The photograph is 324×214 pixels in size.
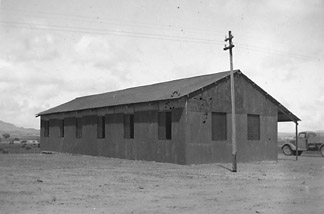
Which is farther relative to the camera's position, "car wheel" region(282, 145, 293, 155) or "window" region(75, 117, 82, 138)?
"car wheel" region(282, 145, 293, 155)

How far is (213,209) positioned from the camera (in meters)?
10.0

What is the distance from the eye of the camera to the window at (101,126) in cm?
3078

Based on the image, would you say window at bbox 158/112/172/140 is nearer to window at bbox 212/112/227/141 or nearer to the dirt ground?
window at bbox 212/112/227/141

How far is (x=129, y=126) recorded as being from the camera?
1089 inches

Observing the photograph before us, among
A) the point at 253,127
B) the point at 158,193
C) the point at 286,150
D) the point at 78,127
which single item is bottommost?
the point at 158,193

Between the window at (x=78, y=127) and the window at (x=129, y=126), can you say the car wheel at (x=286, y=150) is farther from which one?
the window at (x=78, y=127)

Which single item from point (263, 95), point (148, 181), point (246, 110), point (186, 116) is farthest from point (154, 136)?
point (148, 181)

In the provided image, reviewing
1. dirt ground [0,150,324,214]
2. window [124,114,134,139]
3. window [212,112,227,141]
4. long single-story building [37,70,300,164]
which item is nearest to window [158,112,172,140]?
long single-story building [37,70,300,164]

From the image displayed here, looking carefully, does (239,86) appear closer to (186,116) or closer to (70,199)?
(186,116)

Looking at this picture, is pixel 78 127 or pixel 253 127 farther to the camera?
pixel 78 127

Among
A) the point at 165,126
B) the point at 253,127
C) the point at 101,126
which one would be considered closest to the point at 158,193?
the point at 165,126

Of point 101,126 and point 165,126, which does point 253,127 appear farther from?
point 101,126

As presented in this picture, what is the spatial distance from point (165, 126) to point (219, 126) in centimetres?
323

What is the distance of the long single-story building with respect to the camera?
23.3 meters
